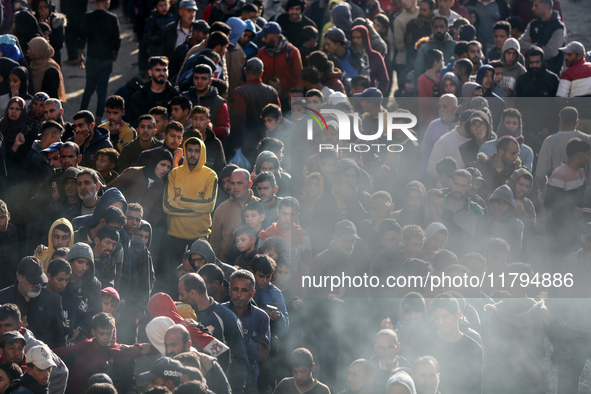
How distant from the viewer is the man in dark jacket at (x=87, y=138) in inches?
365

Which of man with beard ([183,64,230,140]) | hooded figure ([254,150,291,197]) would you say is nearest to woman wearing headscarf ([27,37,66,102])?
man with beard ([183,64,230,140])

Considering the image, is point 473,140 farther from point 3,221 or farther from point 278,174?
point 3,221

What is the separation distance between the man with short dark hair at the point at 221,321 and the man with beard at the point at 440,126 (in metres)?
4.48

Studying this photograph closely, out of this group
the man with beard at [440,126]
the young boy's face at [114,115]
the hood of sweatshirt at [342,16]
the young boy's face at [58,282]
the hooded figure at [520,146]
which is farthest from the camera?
the hood of sweatshirt at [342,16]

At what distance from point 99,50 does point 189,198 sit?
4.19m

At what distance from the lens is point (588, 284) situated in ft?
26.5

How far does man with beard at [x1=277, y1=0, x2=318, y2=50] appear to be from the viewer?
13.2 metres

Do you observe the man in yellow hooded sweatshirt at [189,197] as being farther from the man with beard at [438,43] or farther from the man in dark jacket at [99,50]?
the man with beard at [438,43]

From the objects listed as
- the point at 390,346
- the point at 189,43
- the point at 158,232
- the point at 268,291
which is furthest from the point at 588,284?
the point at 189,43

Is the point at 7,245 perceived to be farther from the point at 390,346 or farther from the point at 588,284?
the point at 588,284

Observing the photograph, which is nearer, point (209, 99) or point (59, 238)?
point (59, 238)

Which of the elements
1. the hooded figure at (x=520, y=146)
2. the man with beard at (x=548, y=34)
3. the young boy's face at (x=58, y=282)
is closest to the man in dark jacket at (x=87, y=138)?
the young boy's face at (x=58, y=282)

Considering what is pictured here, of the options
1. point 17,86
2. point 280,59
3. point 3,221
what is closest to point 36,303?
point 3,221

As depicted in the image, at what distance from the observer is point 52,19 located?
13094 mm
